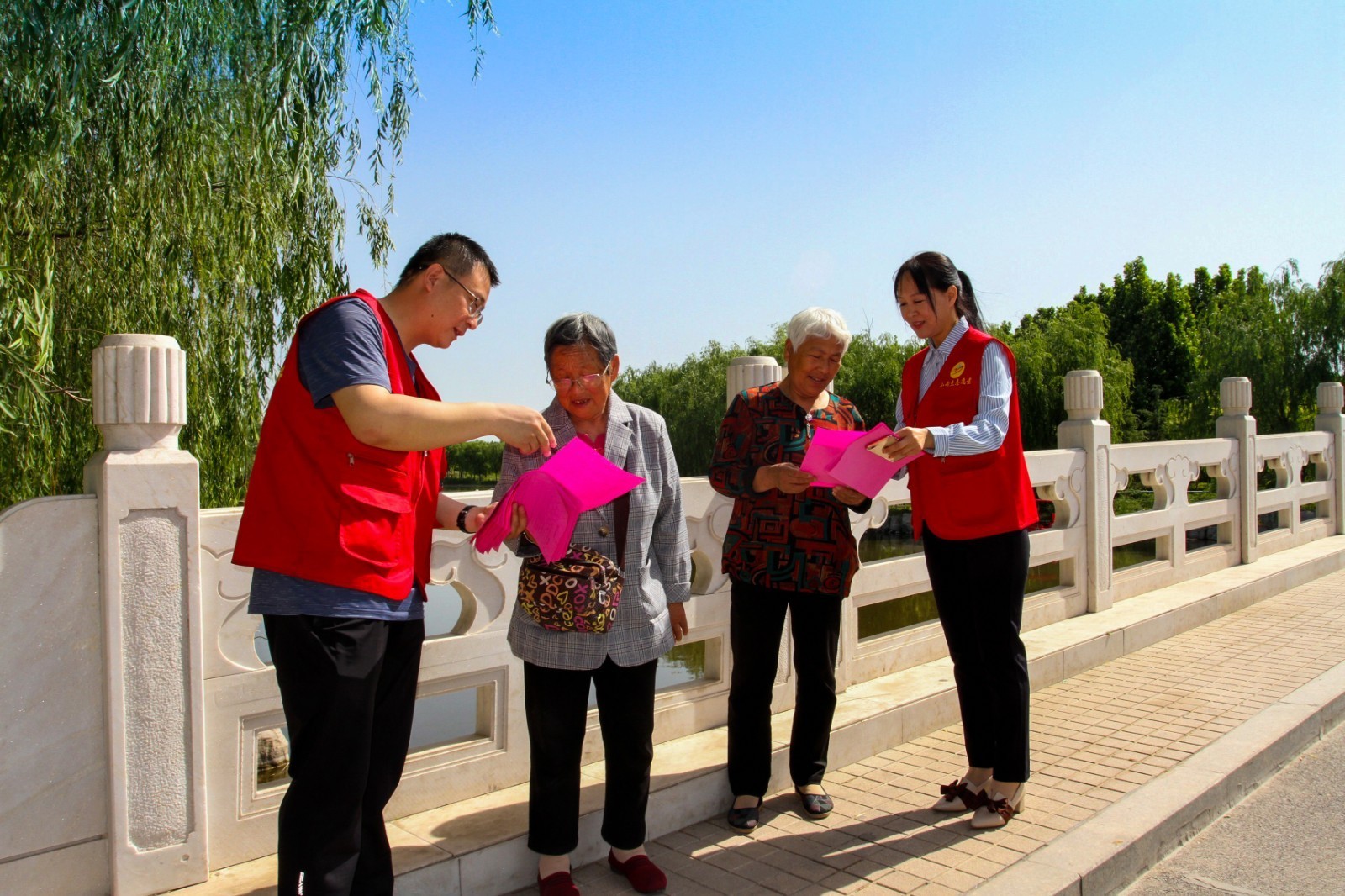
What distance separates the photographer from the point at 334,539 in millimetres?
2143

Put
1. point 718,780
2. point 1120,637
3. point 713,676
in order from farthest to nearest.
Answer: point 1120,637 → point 713,676 → point 718,780

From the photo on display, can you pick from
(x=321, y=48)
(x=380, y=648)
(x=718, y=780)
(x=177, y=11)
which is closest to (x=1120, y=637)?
(x=718, y=780)

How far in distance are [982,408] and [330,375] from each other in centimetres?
223

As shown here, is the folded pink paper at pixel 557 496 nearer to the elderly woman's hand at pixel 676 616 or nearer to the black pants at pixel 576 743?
the black pants at pixel 576 743

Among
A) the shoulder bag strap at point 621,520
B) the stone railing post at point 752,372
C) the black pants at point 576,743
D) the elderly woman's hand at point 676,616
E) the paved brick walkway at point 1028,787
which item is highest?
the stone railing post at point 752,372

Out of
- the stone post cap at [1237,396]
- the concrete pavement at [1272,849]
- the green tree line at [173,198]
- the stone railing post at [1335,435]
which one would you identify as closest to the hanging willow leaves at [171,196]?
the green tree line at [173,198]

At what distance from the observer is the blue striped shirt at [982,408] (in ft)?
10.8

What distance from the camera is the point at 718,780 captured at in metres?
3.76

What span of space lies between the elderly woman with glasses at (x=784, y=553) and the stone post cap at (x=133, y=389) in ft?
6.00

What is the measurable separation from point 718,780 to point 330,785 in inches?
75.5

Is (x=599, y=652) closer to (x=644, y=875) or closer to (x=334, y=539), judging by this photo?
(x=644, y=875)

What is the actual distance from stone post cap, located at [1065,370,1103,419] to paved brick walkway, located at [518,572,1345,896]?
1.69 metres

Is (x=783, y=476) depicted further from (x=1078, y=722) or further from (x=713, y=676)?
(x=1078, y=722)

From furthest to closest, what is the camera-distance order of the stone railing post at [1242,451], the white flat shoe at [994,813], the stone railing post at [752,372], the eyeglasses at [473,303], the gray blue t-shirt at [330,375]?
1. the stone railing post at [1242,451]
2. the stone railing post at [752,372]
3. the white flat shoe at [994,813]
4. the eyeglasses at [473,303]
5. the gray blue t-shirt at [330,375]
